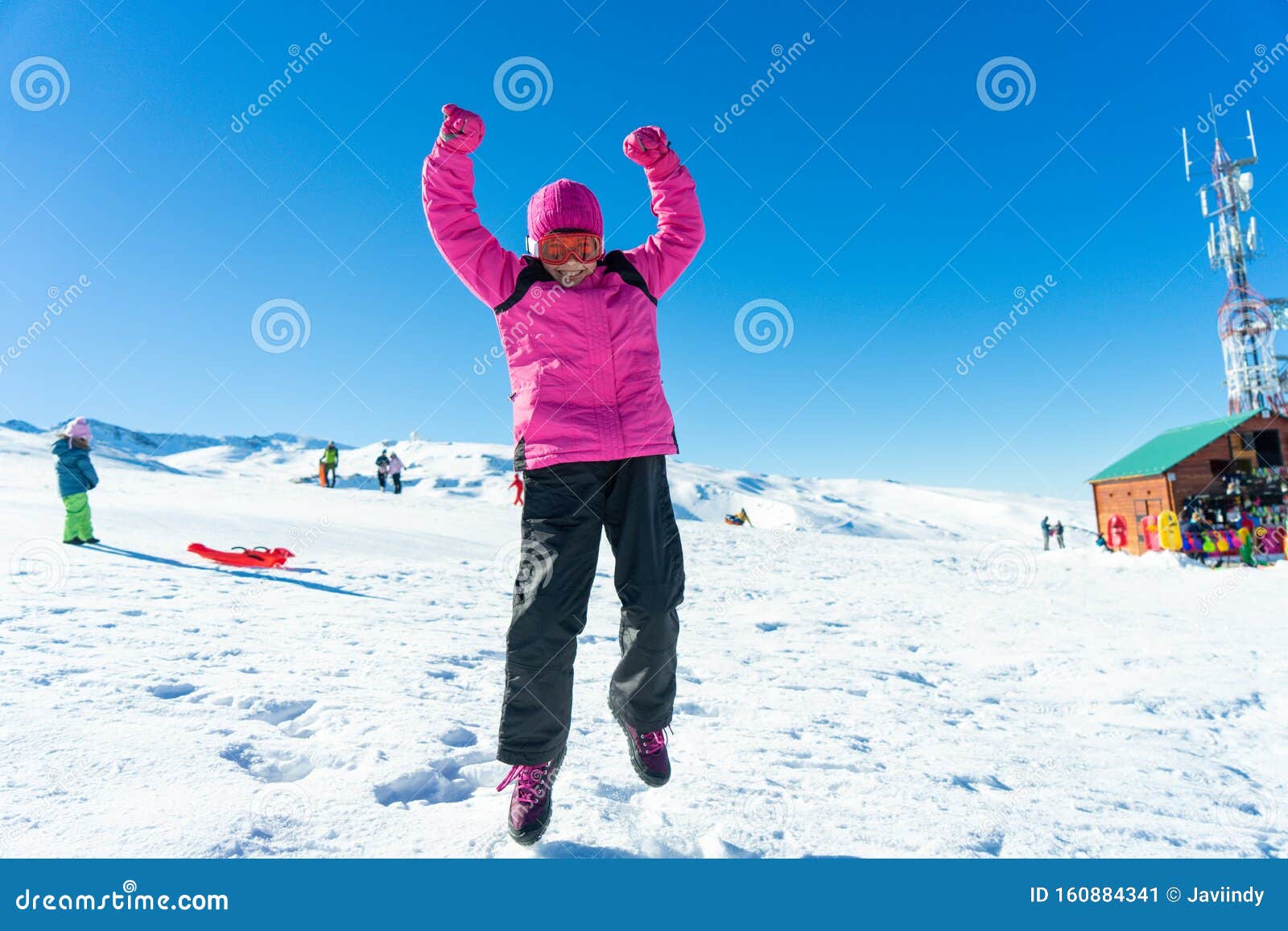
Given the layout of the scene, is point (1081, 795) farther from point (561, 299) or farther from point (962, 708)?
point (561, 299)

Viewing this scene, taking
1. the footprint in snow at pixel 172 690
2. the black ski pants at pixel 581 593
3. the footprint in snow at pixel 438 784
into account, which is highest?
the black ski pants at pixel 581 593

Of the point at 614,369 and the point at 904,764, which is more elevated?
the point at 614,369

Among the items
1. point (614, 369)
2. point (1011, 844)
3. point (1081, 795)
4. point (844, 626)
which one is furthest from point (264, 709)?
point (844, 626)

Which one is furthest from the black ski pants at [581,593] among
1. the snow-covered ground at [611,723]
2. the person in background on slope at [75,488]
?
the person in background on slope at [75,488]

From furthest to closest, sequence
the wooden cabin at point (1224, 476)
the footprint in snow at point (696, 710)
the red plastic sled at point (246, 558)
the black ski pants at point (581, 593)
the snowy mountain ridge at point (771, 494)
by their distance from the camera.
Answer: the snowy mountain ridge at point (771, 494) → the wooden cabin at point (1224, 476) → the red plastic sled at point (246, 558) → the footprint in snow at point (696, 710) → the black ski pants at point (581, 593)

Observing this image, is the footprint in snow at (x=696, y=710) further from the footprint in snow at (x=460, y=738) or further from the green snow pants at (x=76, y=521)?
the green snow pants at (x=76, y=521)

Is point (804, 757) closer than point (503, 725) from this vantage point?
No

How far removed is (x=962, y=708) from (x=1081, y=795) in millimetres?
1316

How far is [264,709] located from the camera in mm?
2984

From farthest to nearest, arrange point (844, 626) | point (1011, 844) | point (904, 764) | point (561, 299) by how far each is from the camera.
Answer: point (844, 626)
point (904, 764)
point (561, 299)
point (1011, 844)

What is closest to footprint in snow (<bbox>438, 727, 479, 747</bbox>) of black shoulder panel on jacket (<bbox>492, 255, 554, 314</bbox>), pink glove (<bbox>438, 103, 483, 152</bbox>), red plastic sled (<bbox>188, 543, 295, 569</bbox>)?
black shoulder panel on jacket (<bbox>492, 255, 554, 314</bbox>)

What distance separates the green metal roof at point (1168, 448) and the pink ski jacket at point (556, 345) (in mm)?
24431

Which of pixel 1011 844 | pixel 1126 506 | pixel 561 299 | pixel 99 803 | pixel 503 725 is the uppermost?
pixel 1126 506

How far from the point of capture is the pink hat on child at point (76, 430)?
8.16 metres
